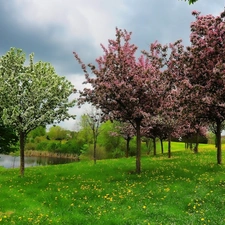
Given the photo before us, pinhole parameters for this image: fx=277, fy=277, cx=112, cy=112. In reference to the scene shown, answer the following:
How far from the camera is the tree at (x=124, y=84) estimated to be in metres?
23.8

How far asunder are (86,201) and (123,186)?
3893mm

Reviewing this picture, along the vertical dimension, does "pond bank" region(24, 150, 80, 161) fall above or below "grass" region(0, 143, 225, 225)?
below

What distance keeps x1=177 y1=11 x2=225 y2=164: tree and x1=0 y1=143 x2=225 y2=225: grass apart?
624cm

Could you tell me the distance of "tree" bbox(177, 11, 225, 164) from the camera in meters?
18.1

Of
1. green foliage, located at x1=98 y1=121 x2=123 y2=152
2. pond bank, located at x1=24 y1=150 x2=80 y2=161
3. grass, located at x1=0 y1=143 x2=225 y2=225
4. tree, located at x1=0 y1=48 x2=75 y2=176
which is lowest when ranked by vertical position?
pond bank, located at x1=24 y1=150 x2=80 y2=161

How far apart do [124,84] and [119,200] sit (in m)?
10.5

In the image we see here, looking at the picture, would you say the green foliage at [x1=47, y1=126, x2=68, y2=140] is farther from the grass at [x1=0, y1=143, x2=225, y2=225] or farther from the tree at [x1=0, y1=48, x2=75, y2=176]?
Result: the grass at [x1=0, y1=143, x2=225, y2=225]

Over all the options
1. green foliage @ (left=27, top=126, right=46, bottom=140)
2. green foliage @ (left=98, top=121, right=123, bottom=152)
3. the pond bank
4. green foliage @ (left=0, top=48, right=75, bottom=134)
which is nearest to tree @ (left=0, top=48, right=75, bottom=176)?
green foliage @ (left=0, top=48, right=75, bottom=134)

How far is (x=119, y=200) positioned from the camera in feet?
52.5

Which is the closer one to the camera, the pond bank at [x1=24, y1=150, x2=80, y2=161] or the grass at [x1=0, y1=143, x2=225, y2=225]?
the grass at [x1=0, y1=143, x2=225, y2=225]

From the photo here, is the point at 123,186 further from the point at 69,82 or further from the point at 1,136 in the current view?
the point at 1,136

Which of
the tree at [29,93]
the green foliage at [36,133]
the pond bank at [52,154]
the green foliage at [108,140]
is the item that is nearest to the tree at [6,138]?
the tree at [29,93]

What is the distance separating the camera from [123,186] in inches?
770

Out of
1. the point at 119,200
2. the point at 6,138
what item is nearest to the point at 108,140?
the point at 6,138
